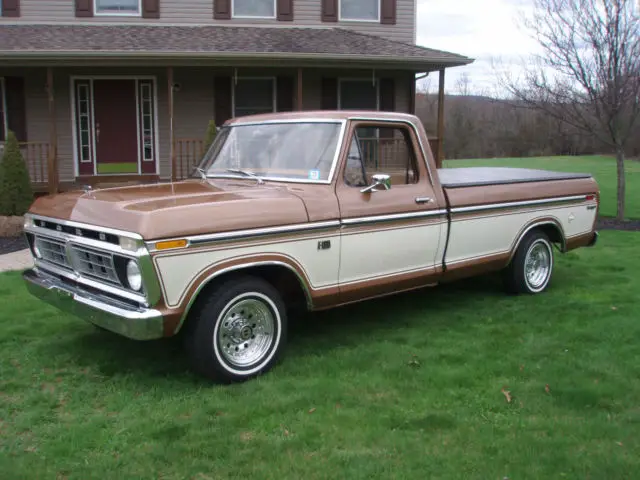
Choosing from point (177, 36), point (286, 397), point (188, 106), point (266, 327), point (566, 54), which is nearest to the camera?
point (286, 397)

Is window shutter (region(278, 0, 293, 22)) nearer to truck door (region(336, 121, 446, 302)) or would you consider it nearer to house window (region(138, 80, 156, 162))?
house window (region(138, 80, 156, 162))

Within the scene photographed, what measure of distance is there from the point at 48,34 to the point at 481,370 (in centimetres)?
1321

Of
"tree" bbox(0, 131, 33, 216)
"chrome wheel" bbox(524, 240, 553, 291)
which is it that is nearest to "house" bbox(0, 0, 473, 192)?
"tree" bbox(0, 131, 33, 216)

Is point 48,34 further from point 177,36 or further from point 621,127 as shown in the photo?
point 621,127

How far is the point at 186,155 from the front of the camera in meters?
15.1

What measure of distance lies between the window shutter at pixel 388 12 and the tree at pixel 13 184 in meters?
9.57

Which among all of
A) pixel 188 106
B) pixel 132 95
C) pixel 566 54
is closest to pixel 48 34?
pixel 132 95

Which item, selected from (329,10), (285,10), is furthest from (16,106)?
(329,10)

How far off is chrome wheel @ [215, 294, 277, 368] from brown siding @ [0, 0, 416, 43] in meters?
13.1

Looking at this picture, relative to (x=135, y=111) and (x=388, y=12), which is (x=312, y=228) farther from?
(x=388, y=12)

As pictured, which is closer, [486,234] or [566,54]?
[486,234]

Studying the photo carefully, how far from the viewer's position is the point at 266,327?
4.66 meters

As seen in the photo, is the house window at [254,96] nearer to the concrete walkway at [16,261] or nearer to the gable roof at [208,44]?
the gable roof at [208,44]

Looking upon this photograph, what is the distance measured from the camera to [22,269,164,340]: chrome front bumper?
3996 millimetres
